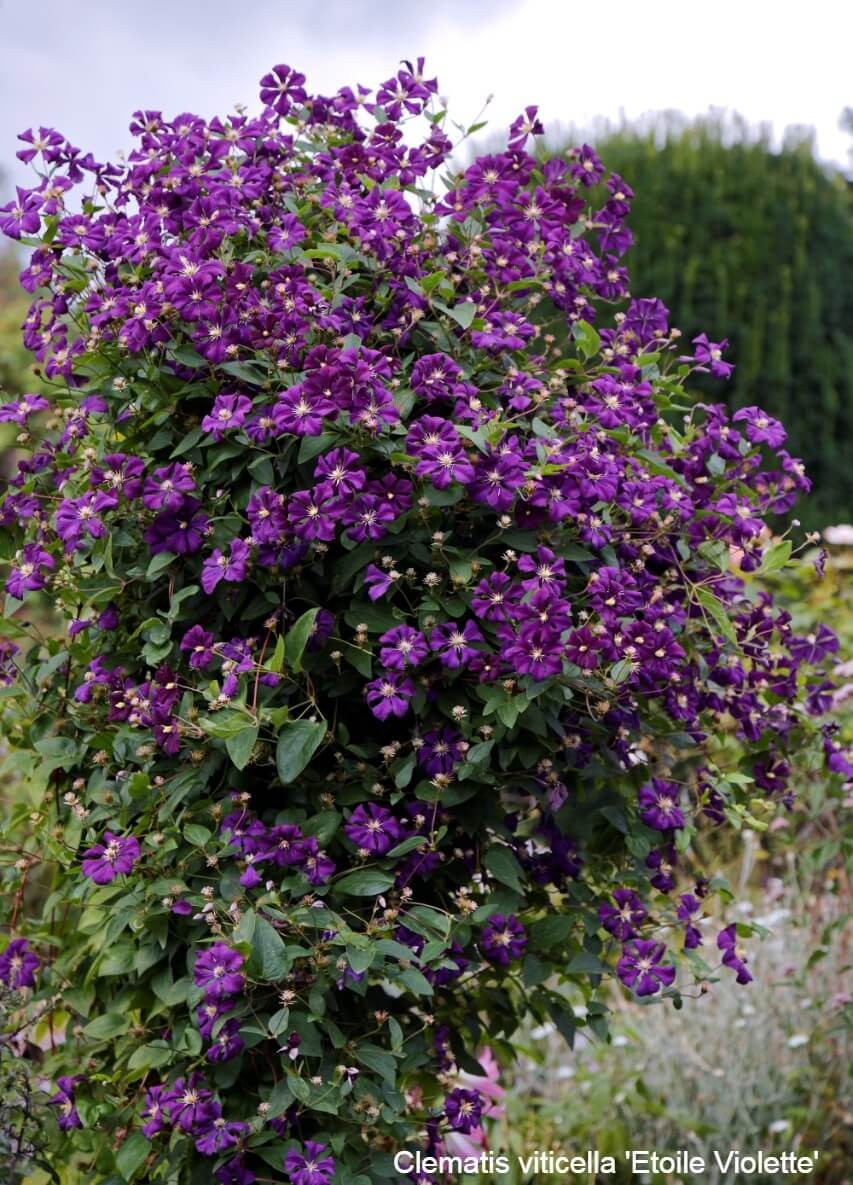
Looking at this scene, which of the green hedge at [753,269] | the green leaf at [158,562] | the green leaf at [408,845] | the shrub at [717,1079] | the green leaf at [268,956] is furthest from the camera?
the green hedge at [753,269]

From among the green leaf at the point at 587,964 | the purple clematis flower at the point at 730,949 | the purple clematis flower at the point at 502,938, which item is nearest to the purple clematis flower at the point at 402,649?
the purple clematis flower at the point at 502,938

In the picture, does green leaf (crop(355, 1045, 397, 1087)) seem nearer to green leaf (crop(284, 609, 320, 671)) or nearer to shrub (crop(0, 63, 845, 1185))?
shrub (crop(0, 63, 845, 1185))

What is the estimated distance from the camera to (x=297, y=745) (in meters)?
1.64

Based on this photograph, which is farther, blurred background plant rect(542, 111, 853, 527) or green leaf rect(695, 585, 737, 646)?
blurred background plant rect(542, 111, 853, 527)

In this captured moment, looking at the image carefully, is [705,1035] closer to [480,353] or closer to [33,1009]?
[33,1009]

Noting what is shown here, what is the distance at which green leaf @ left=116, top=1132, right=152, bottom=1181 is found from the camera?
1786 mm

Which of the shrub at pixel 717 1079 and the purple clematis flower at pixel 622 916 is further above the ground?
the purple clematis flower at pixel 622 916

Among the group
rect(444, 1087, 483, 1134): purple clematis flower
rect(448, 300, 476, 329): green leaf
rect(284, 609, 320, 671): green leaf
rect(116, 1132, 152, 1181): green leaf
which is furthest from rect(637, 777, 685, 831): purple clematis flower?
rect(116, 1132, 152, 1181): green leaf

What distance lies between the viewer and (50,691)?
6.92ft

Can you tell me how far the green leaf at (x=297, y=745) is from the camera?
1.62 metres

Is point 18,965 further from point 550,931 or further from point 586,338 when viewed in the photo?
point 586,338

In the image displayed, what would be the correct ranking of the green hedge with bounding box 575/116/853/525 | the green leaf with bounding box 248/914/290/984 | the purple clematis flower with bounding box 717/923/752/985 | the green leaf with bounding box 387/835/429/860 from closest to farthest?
the green leaf with bounding box 248/914/290/984, the green leaf with bounding box 387/835/429/860, the purple clematis flower with bounding box 717/923/752/985, the green hedge with bounding box 575/116/853/525

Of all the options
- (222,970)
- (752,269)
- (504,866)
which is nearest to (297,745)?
(222,970)

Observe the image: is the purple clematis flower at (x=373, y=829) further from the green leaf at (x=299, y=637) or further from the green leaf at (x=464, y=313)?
the green leaf at (x=464, y=313)
